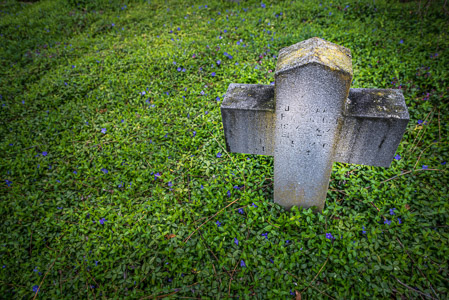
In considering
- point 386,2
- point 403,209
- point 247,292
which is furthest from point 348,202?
point 386,2

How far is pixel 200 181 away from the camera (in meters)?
2.86

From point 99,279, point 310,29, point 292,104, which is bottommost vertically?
point 99,279

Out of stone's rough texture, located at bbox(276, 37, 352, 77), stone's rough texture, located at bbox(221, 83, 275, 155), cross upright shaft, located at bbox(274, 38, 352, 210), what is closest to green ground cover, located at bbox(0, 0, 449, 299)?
cross upright shaft, located at bbox(274, 38, 352, 210)

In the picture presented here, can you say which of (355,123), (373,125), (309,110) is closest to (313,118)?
(309,110)

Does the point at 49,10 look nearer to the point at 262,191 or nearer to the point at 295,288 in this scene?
the point at 262,191

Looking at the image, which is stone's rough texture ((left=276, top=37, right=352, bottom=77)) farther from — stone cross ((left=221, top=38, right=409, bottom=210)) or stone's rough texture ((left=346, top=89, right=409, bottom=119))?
stone's rough texture ((left=346, top=89, right=409, bottom=119))

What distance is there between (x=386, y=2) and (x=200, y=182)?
5.44m

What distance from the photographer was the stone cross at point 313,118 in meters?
1.60

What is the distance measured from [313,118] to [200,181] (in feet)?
4.90

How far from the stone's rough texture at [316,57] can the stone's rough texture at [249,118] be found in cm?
30

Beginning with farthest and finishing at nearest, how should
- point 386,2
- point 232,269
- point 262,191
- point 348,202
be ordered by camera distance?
point 386,2, point 262,191, point 348,202, point 232,269

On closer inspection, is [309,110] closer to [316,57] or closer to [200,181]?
[316,57]

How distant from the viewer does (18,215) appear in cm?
279

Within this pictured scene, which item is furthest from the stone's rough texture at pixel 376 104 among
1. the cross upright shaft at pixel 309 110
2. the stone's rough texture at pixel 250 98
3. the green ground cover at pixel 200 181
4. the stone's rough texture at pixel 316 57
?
the green ground cover at pixel 200 181
